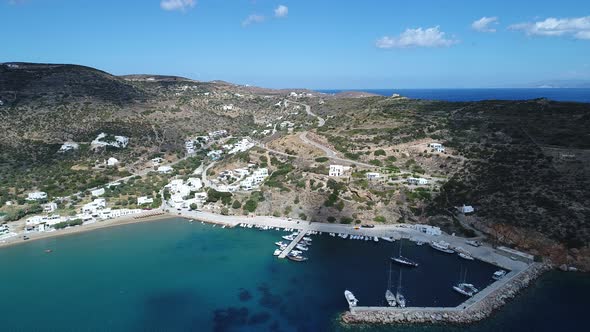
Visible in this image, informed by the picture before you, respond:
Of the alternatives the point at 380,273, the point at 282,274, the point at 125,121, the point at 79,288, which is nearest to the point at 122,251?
the point at 79,288

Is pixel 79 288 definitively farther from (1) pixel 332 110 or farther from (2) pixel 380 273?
(1) pixel 332 110

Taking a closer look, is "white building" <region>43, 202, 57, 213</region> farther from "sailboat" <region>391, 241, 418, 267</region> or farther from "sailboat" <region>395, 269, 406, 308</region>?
"sailboat" <region>395, 269, 406, 308</region>

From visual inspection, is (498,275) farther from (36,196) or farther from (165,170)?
(36,196)

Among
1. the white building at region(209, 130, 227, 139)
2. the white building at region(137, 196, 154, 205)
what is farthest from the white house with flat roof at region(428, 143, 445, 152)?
the white building at region(209, 130, 227, 139)

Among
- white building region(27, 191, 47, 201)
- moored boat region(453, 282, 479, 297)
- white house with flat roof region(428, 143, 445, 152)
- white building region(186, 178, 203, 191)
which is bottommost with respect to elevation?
moored boat region(453, 282, 479, 297)

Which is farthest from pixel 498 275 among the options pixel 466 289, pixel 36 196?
pixel 36 196

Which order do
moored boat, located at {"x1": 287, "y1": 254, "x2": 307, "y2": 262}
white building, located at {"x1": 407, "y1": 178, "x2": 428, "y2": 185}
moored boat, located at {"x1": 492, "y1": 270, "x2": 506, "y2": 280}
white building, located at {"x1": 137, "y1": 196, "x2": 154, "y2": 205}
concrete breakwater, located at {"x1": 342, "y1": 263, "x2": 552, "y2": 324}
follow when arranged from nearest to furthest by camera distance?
1. concrete breakwater, located at {"x1": 342, "y1": 263, "x2": 552, "y2": 324}
2. moored boat, located at {"x1": 492, "y1": 270, "x2": 506, "y2": 280}
3. moored boat, located at {"x1": 287, "y1": 254, "x2": 307, "y2": 262}
4. white building, located at {"x1": 407, "y1": 178, "x2": 428, "y2": 185}
5. white building, located at {"x1": 137, "y1": 196, "x2": 154, "y2": 205}

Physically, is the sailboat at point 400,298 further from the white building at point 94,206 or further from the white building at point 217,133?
the white building at point 217,133
